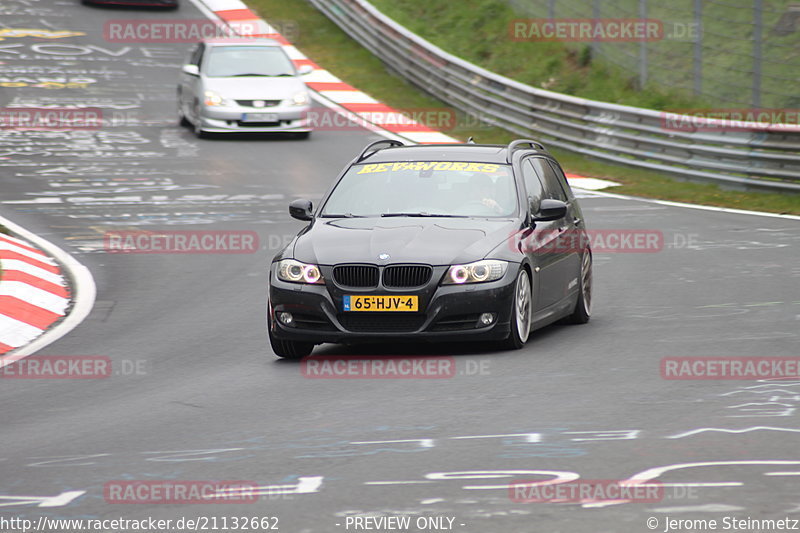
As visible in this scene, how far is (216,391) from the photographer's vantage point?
8.85 m

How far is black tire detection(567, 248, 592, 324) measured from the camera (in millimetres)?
11523

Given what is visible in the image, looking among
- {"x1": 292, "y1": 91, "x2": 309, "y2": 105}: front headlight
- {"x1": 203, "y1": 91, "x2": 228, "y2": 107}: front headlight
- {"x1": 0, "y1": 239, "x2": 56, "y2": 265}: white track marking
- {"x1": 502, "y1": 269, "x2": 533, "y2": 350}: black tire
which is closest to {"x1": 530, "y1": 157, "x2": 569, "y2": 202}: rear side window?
{"x1": 502, "y1": 269, "x2": 533, "y2": 350}: black tire

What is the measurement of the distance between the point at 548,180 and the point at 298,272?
9.52 feet

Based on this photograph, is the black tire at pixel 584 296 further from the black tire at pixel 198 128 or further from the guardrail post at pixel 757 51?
the black tire at pixel 198 128

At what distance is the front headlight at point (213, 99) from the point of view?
83.0 ft

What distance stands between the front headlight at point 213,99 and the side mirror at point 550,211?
50.6 ft

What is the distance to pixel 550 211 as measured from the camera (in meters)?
10.6

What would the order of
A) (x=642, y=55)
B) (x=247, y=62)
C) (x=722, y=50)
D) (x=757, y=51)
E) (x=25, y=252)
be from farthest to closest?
(x=247, y=62)
(x=642, y=55)
(x=722, y=50)
(x=757, y=51)
(x=25, y=252)

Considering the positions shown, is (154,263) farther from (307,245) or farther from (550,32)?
(550,32)

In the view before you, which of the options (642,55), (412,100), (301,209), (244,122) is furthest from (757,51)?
(301,209)

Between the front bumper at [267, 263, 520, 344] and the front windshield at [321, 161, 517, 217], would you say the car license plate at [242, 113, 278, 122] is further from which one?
the front bumper at [267, 263, 520, 344]

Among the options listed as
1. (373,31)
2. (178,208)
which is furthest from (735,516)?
(373,31)

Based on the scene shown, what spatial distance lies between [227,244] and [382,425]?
9.04 meters

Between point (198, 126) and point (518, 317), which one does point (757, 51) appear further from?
point (518, 317)
